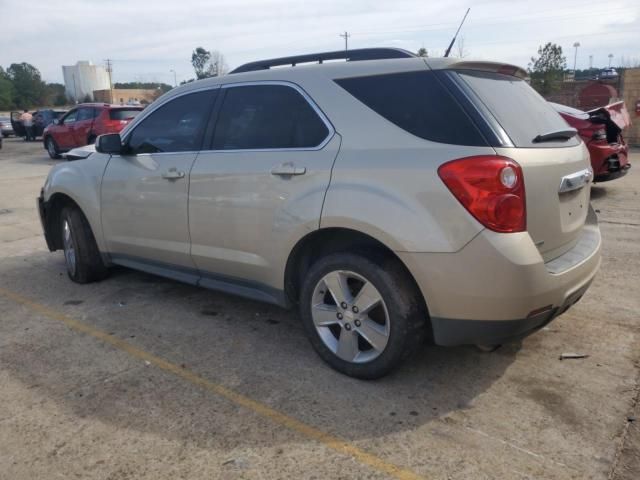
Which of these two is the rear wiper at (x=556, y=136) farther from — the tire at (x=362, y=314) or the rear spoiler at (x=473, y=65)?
the tire at (x=362, y=314)

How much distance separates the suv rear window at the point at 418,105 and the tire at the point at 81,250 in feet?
9.94

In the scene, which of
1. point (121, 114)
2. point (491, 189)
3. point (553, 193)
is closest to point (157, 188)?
point (491, 189)

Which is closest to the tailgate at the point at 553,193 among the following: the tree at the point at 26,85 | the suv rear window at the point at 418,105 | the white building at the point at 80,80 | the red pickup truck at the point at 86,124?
the suv rear window at the point at 418,105

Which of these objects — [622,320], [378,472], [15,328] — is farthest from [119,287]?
[622,320]

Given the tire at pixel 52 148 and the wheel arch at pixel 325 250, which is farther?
the tire at pixel 52 148

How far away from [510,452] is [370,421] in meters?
0.69

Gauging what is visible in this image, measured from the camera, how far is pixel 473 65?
3.24 metres

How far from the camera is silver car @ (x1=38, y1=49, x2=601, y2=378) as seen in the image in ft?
9.33

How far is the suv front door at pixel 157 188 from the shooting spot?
4.18 metres

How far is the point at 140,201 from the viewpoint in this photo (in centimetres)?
447

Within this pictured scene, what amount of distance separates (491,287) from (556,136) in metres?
1.12

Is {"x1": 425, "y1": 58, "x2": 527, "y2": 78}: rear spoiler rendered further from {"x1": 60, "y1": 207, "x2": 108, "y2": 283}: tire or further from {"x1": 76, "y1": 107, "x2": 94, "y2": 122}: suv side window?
{"x1": 76, "y1": 107, "x2": 94, "y2": 122}: suv side window

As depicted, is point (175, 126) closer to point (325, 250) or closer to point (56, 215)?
point (325, 250)

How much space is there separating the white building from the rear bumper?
273 feet
